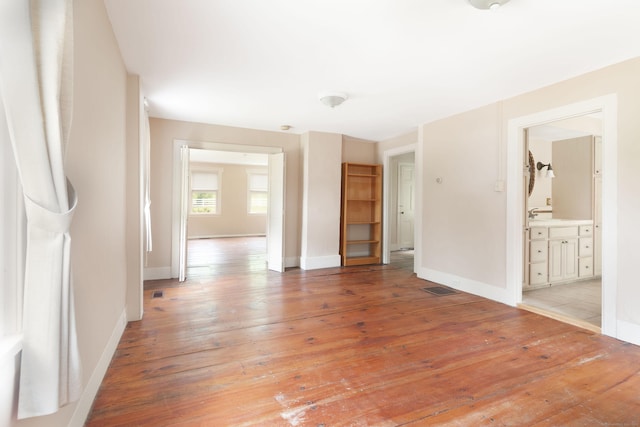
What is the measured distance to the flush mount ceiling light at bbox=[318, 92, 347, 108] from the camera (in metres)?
3.42

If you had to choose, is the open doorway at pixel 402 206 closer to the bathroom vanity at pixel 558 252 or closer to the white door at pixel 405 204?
the white door at pixel 405 204

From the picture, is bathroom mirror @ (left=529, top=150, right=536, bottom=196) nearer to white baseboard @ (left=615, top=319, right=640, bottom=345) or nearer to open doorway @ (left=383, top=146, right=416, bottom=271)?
open doorway @ (left=383, top=146, right=416, bottom=271)

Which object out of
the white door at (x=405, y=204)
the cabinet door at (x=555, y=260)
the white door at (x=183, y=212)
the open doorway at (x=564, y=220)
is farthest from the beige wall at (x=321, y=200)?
the cabinet door at (x=555, y=260)

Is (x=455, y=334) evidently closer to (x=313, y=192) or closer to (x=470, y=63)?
(x=470, y=63)

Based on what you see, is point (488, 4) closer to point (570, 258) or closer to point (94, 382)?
point (94, 382)

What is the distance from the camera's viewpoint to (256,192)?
10.5 metres

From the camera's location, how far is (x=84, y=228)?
5.32ft

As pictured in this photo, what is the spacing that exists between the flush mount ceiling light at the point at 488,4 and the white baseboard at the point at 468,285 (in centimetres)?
292

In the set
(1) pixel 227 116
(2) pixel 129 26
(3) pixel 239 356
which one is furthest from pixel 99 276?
(1) pixel 227 116

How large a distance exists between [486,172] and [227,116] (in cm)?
354

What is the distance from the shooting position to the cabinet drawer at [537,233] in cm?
403

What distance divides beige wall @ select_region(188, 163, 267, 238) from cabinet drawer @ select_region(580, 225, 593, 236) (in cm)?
828

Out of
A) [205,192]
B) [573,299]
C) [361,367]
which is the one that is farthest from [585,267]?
[205,192]

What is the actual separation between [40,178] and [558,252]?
5.29m
